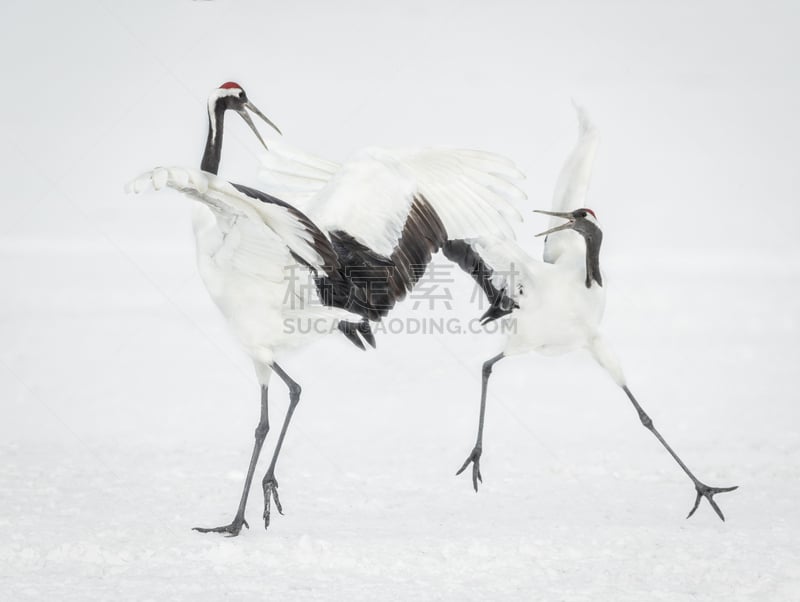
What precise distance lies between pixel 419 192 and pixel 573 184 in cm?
93

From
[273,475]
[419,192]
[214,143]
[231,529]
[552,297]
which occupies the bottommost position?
[231,529]

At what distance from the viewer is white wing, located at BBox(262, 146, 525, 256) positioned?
4484 mm

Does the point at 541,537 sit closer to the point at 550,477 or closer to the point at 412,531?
the point at 412,531

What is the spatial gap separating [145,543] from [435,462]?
76.0 inches

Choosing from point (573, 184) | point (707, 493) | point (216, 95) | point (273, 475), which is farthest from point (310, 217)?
point (707, 493)

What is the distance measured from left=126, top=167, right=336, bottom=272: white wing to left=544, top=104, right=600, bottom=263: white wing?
139 centimetres

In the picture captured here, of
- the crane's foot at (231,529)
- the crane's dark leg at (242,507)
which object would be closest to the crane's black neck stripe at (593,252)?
the crane's dark leg at (242,507)

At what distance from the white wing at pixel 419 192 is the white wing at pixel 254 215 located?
16.5 inches

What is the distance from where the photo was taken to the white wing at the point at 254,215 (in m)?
3.34

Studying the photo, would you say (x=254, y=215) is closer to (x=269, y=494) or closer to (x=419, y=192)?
(x=419, y=192)

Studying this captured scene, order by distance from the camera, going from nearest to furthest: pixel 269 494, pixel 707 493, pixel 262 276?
1. pixel 262 276
2. pixel 269 494
3. pixel 707 493

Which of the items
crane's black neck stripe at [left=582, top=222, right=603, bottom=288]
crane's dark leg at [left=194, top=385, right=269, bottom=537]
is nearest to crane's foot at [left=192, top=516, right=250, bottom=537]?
crane's dark leg at [left=194, top=385, right=269, bottom=537]

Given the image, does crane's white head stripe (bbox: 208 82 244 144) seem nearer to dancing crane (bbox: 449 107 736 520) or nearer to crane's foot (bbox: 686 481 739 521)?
dancing crane (bbox: 449 107 736 520)

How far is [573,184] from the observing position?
520 cm
